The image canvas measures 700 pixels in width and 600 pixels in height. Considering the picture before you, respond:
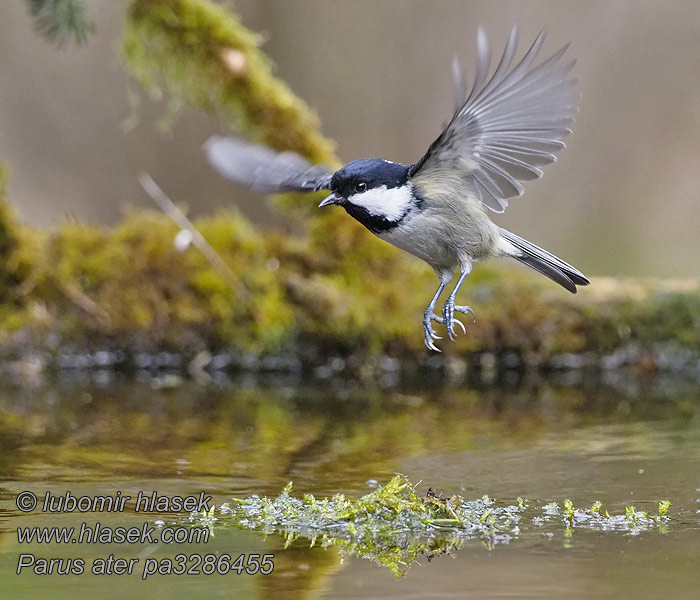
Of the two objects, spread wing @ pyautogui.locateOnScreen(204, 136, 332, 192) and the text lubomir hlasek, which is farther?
spread wing @ pyautogui.locateOnScreen(204, 136, 332, 192)

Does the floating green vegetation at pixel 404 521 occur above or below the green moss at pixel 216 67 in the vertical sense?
below

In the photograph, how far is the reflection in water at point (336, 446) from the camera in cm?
284

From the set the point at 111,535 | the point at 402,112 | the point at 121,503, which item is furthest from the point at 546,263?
the point at 402,112

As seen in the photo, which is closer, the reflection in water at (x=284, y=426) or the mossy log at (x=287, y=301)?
the reflection in water at (x=284, y=426)

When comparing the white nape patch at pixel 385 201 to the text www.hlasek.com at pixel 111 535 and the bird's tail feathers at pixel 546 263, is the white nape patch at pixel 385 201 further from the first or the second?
the text www.hlasek.com at pixel 111 535

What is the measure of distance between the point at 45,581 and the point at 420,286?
4.32 m

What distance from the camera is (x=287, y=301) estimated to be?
652cm

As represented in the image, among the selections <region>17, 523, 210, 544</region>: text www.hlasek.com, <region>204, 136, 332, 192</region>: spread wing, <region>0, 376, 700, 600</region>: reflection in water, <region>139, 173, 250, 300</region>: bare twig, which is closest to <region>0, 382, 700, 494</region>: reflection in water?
<region>0, 376, 700, 600</region>: reflection in water

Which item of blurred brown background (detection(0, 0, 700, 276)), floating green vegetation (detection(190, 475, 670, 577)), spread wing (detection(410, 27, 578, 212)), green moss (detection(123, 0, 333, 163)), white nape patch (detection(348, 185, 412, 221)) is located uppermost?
blurred brown background (detection(0, 0, 700, 276))

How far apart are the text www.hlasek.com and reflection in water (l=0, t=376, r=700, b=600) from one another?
59 millimetres

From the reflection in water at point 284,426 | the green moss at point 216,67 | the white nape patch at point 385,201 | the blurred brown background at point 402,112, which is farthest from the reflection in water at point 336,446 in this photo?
the blurred brown background at point 402,112

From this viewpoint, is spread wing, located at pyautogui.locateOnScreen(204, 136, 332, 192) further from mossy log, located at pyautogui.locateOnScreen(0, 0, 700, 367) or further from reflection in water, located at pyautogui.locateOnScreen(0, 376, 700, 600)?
mossy log, located at pyautogui.locateOnScreen(0, 0, 700, 367)

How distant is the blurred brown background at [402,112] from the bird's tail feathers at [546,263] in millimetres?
6654

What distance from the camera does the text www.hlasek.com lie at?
286 cm
